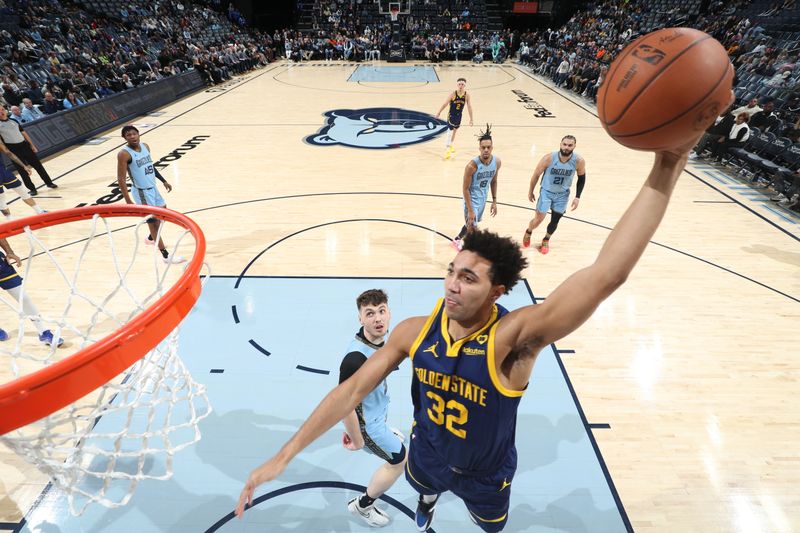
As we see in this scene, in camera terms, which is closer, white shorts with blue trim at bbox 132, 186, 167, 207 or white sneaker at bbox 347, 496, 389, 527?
white sneaker at bbox 347, 496, 389, 527

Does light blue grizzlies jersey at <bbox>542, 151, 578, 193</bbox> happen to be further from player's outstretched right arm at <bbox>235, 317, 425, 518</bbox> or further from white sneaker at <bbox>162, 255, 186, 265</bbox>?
player's outstretched right arm at <bbox>235, 317, 425, 518</bbox>

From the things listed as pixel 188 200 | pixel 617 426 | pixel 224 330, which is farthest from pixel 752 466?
pixel 188 200

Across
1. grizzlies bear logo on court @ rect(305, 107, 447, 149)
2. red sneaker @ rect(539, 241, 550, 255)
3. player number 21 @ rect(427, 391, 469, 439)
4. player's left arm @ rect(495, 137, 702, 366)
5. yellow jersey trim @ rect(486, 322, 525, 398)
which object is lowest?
grizzlies bear logo on court @ rect(305, 107, 447, 149)

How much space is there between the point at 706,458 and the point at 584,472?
3.26ft

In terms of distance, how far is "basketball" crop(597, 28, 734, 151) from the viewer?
148 cm

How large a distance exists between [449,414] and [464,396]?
15 cm

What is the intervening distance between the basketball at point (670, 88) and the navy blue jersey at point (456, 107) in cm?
810

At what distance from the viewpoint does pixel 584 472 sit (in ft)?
11.2

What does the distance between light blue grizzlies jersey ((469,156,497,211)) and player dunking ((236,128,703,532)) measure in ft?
12.8

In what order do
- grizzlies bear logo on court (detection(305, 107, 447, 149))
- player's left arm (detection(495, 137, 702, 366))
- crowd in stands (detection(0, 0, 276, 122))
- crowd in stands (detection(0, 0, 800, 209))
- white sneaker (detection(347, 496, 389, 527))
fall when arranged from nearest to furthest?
player's left arm (detection(495, 137, 702, 366)) → white sneaker (detection(347, 496, 389, 527)) → crowd in stands (detection(0, 0, 800, 209)) → grizzlies bear logo on court (detection(305, 107, 447, 149)) → crowd in stands (detection(0, 0, 276, 122))

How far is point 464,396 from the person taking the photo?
1.89 m

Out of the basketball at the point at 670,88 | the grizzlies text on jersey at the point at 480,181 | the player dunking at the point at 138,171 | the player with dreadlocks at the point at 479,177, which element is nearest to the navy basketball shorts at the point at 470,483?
the basketball at the point at 670,88

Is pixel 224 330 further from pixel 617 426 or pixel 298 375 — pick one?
pixel 617 426

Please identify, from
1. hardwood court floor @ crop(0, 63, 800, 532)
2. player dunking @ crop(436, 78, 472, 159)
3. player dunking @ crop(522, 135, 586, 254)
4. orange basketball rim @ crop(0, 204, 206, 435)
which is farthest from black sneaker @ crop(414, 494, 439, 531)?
player dunking @ crop(436, 78, 472, 159)
